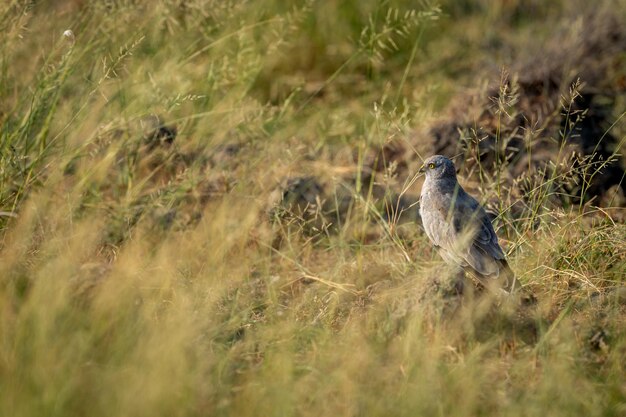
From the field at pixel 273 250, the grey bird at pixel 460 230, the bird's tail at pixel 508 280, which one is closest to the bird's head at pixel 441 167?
the grey bird at pixel 460 230

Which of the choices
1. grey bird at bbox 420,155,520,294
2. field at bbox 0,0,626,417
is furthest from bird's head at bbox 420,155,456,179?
field at bbox 0,0,626,417

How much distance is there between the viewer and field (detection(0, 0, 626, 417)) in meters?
3.19

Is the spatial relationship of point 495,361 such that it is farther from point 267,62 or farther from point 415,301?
point 267,62

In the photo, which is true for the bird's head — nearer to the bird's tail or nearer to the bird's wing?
the bird's wing

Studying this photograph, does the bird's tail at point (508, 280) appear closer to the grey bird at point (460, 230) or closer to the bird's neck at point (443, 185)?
the grey bird at point (460, 230)

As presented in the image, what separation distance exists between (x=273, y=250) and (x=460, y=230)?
1010mm

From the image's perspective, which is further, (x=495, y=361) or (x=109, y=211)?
(x=109, y=211)

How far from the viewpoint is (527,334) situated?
3717 mm

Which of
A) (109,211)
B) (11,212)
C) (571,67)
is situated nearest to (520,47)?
(571,67)

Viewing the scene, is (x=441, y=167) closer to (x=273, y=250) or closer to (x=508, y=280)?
(x=508, y=280)

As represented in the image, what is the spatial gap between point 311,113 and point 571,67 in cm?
181

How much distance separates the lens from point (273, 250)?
4641 mm

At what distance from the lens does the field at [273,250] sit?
10.5 feet

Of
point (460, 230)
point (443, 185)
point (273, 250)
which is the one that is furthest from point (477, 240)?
point (273, 250)
